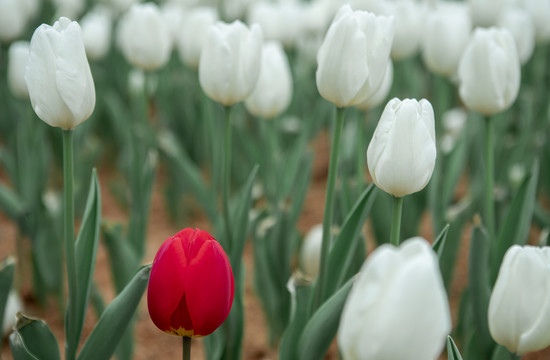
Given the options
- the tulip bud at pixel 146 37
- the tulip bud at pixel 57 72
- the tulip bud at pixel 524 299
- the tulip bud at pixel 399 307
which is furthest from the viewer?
the tulip bud at pixel 146 37

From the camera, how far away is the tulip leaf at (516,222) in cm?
121

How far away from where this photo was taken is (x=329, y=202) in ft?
3.42

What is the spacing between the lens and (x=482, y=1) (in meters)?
2.05

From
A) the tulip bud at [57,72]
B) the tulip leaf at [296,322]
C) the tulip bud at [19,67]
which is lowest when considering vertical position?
the tulip leaf at [296,322]

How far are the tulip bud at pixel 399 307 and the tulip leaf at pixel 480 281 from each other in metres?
0.57

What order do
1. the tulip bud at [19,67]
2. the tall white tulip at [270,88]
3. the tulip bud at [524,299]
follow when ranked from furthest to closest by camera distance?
the tulip bud at [19,67]
the tall white tulip at [270,88]
the tulip bud at [524,299]

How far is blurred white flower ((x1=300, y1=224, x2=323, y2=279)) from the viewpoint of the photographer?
1653 millimetres

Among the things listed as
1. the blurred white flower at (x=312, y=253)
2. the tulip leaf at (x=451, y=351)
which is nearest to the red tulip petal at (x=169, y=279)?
the tulip leaf at (x=451, y=351)

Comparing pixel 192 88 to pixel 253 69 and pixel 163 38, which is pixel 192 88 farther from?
pixel 253 69

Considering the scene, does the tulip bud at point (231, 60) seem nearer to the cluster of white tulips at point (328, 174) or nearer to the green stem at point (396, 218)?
the cluster of white tulips at point (328, 174)

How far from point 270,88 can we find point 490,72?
20.6 inches

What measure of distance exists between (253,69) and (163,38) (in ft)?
1.87

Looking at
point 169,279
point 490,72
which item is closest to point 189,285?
point 169,279

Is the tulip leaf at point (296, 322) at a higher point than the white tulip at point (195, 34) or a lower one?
lower
